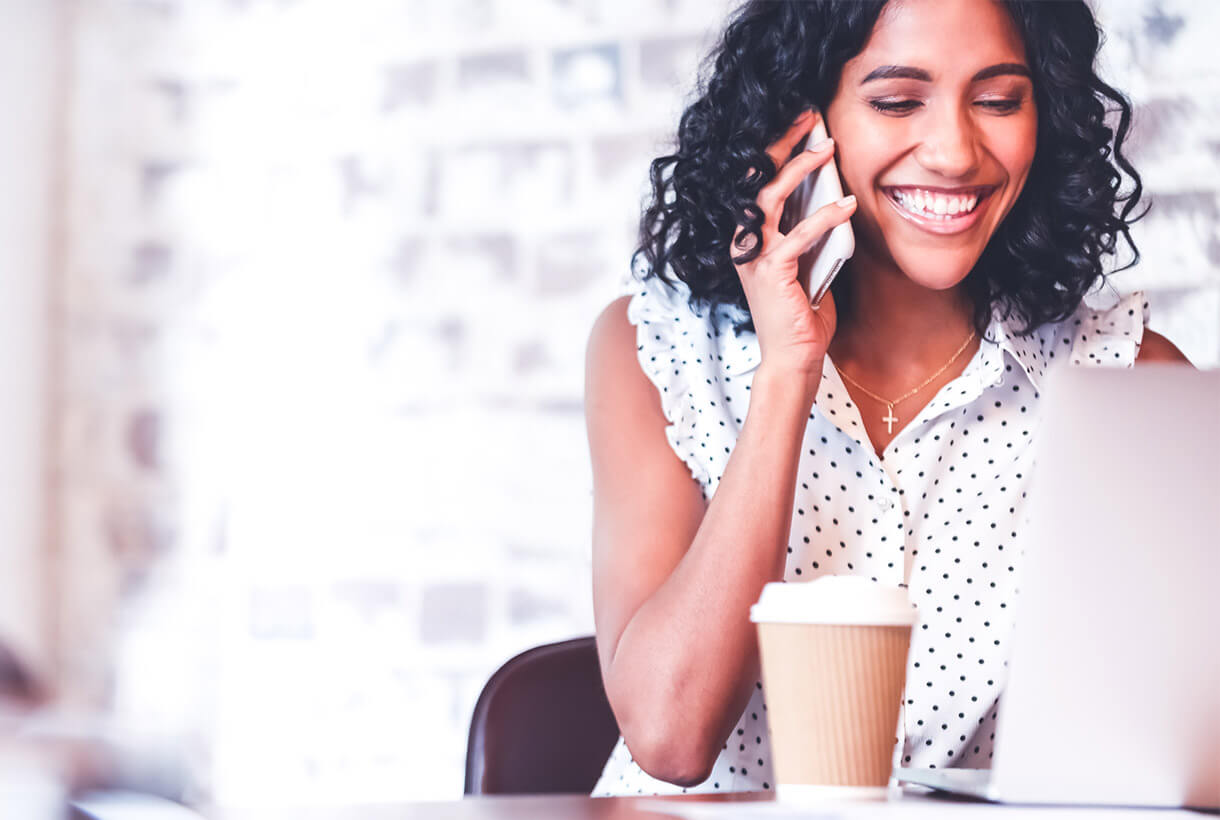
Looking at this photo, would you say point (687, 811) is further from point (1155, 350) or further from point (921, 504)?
point (1155, 350)

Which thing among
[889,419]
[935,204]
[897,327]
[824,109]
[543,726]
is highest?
[824,109]

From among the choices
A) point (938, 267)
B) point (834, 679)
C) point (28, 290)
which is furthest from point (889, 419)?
point (28, 290)

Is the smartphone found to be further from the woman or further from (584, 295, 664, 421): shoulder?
(584, 295, 664, 421): shoulder

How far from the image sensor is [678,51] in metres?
2.10

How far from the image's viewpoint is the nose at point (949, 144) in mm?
1269

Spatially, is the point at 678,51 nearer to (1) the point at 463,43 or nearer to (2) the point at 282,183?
(1) the point at 463,43

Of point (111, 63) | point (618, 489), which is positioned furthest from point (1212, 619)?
point (111, 63)

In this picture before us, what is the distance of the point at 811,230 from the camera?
1197 millimetres

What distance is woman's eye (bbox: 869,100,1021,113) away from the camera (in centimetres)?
131

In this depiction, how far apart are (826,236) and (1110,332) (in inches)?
16.3

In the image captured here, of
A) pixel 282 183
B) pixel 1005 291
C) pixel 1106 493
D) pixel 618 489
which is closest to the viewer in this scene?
pixel 1106 493

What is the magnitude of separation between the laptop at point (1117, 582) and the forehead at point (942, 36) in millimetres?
705

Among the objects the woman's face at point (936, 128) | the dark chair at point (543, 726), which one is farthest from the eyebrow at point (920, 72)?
the dark chair at point (543, 726)

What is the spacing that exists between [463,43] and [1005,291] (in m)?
1.12
